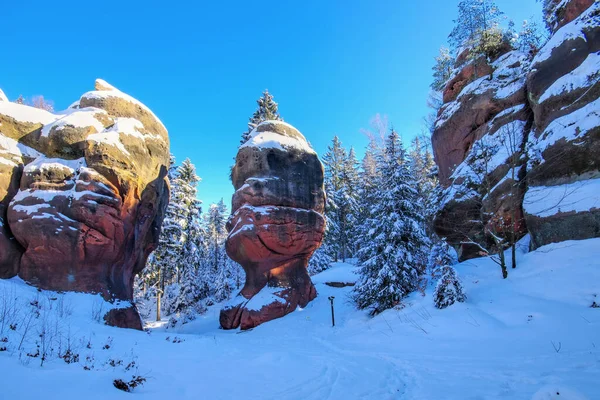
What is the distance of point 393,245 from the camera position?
43.9ft

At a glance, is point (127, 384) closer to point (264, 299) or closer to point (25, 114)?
point (264, 299)

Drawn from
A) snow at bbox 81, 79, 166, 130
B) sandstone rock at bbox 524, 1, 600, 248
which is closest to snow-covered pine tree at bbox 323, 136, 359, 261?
snow at bbox 81, 79, 166, 130

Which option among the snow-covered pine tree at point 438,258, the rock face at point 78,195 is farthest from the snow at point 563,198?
the rock face at point 78,195

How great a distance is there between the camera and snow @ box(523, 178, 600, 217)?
882 cm

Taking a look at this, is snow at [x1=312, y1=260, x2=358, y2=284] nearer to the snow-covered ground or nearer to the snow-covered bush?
the snow-covered bush

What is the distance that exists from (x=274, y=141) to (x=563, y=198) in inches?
608

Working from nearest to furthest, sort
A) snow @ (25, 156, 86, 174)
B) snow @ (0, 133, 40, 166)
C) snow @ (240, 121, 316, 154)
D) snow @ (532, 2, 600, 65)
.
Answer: snow @ (532, 2, 600, 65)
snow @ (25, 156, 86, 174)
snow @ (0, 133, 40, 166)
snow @ (240, 121, 316, 154)

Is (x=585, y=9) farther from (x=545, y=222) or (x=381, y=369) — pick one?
(x=381, y=369)

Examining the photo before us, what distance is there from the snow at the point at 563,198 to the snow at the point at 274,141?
1355cm

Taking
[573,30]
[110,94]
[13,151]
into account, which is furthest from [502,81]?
[13,151]

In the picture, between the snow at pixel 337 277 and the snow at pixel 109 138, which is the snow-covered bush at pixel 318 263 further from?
the snow at pixel 109 138

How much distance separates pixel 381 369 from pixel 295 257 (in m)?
13.3

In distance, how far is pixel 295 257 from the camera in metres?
19.0

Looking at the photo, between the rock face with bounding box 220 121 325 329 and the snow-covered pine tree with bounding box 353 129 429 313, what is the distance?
530 cm
